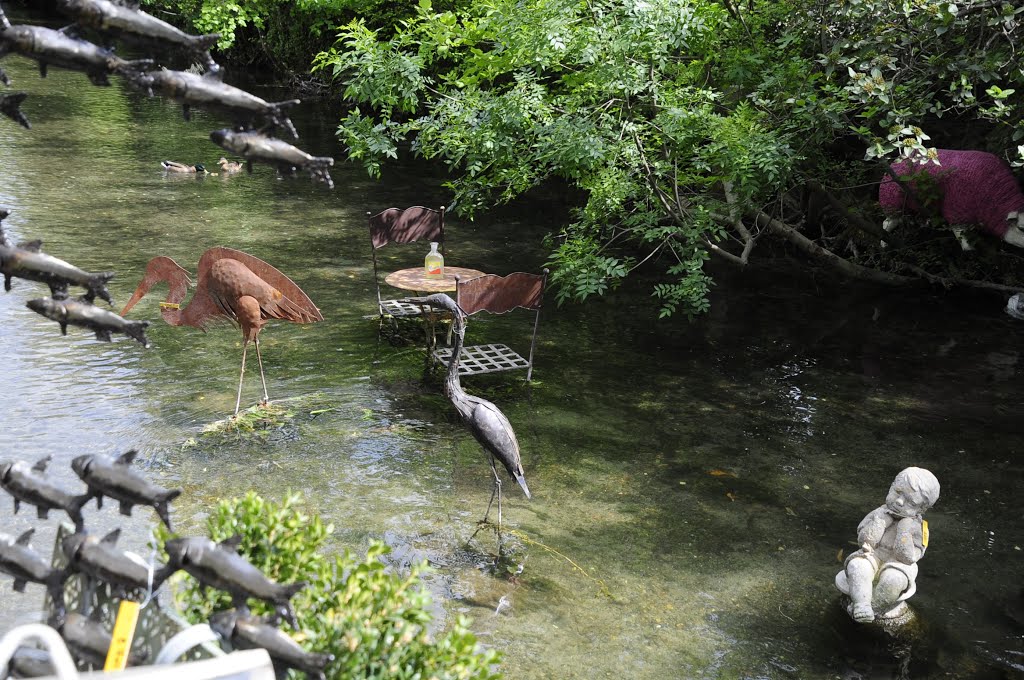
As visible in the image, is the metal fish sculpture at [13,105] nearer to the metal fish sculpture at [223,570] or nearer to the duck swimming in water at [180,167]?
the metal fish sculpture at [223,570]

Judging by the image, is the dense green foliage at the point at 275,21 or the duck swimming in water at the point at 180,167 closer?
the duck swimming in water at the point at 180,167

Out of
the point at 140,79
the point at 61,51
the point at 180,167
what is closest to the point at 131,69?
the point at 140,79

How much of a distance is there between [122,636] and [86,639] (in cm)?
20

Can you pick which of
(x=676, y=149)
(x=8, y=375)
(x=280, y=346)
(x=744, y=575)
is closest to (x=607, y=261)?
(x=676, y=149)

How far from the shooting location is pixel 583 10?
7.86 m

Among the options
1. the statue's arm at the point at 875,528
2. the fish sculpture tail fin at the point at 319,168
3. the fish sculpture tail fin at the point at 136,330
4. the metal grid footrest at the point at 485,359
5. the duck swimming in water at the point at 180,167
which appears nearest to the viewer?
the fish sculpture tail fin at the point at 319,168

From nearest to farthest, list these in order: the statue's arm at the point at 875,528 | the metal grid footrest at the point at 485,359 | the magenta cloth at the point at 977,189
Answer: the statue's arm at the point at 875,528 → the metal grid footrest at the point at 485,359 → the magenta cloth at the point at 977,189

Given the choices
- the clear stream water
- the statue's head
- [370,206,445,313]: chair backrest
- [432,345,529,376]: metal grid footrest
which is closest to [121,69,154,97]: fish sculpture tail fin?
the clear stream water

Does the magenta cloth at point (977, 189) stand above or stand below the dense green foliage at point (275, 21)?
below

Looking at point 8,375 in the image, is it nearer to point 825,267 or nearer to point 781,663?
point 781,663

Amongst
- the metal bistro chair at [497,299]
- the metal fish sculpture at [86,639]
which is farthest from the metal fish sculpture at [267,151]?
the metal bistro chair at [497,299]

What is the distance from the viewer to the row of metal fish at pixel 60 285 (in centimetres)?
263

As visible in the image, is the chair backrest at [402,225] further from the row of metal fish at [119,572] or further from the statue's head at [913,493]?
the row of metal fish at [119,572]

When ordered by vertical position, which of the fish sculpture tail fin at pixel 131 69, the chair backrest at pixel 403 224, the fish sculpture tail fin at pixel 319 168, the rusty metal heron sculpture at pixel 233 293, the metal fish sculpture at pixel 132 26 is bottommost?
the rusty metal heron sculpture at pixel 233 293
